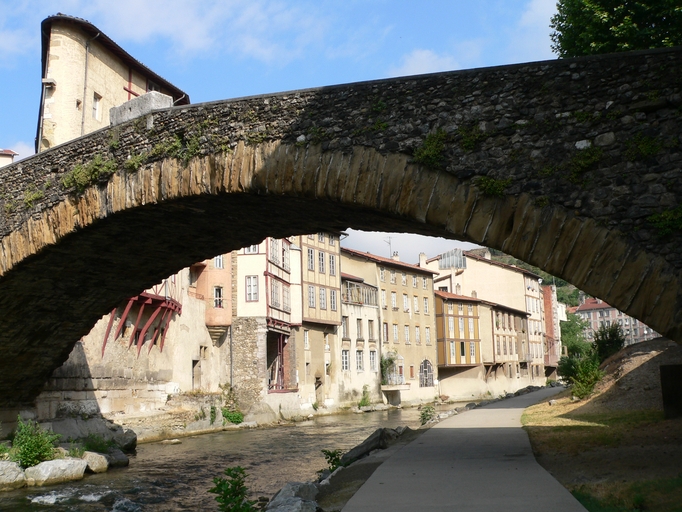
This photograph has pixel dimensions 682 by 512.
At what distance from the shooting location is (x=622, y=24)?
1413 centimetres

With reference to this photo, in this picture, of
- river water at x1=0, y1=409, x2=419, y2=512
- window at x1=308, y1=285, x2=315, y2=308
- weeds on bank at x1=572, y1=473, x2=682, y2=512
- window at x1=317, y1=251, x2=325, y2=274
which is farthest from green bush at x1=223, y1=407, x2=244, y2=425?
weeds on bank at x1=572, y1=473, x2=682, y2=512

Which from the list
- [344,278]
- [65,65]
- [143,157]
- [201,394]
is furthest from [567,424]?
[344,278]

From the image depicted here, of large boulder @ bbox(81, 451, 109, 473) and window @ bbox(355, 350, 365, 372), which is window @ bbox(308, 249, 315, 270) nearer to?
window @ bbox(355, 350, 365, 372)

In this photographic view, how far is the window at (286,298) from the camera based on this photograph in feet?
113

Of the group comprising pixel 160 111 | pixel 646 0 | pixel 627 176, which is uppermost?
pixel 646 0

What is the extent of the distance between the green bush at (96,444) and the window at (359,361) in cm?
2465

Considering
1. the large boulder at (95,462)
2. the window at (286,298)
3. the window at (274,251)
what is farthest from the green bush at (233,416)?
the large boulder at (95,462)

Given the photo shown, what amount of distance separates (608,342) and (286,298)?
52.3 feet

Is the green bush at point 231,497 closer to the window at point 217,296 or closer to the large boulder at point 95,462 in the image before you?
the large boulder at point 95,462

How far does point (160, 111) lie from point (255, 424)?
20769 millimetres

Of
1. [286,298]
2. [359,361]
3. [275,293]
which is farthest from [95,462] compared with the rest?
[359,361]

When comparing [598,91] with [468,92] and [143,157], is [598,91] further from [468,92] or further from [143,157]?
[143,157]

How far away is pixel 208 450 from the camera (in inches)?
795

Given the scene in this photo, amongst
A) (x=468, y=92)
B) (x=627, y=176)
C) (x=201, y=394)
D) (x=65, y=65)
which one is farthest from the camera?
(x=201, y=394)
